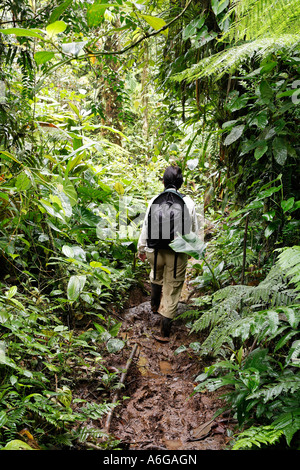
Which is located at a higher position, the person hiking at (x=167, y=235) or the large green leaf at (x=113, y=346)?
the person hiking at (x=167, y=235)

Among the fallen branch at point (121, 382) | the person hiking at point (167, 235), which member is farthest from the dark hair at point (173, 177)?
the fallen branch at point (121, 382)

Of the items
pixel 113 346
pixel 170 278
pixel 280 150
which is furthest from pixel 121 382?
pixel 280 150

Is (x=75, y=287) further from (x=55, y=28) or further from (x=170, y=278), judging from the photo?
(x=170, y=278)

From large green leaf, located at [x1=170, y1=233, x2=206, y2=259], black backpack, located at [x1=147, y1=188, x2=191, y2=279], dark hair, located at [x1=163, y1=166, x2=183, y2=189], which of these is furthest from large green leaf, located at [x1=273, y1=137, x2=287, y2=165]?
dark hair, located at [x1=163, y1=166, x2=183, y2=189]

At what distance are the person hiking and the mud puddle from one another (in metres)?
0.51

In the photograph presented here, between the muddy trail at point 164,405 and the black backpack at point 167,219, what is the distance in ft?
3.22

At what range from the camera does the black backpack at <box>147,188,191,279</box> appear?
346 cm

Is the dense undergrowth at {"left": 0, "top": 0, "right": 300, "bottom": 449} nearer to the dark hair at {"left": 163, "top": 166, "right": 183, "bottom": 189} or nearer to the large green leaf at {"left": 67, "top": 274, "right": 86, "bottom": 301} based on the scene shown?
the large green leaf at {"left": 67, "top": 274, "right": 86, "bottom": 301}

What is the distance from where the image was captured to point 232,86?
9.20ft

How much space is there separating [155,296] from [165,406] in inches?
66.1

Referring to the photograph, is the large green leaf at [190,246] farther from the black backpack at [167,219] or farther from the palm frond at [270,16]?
the palm frond at [270,16]

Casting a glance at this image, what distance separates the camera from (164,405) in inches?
96.8

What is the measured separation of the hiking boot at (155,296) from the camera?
4.00 metres
